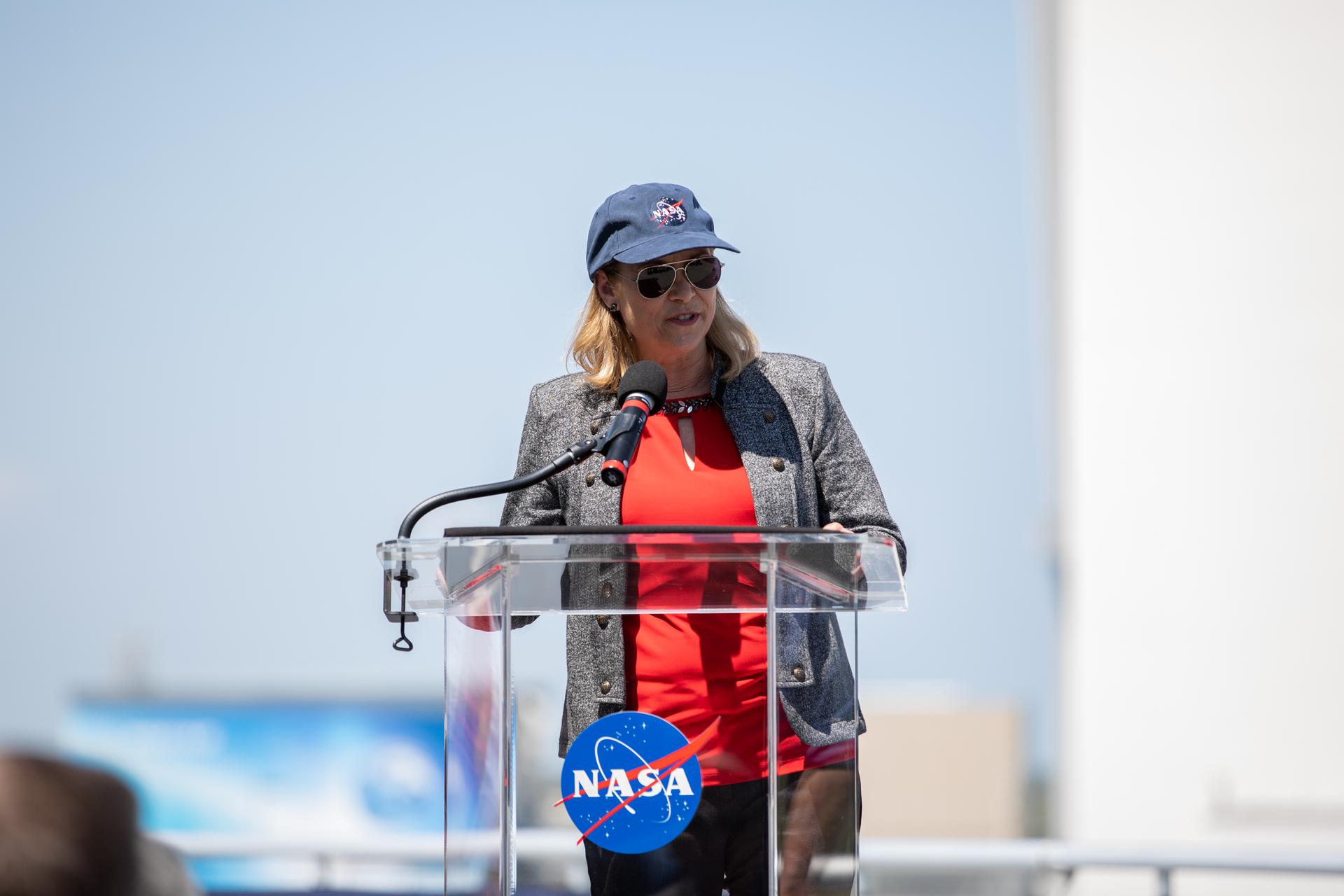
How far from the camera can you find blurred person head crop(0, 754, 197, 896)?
2.43 ft

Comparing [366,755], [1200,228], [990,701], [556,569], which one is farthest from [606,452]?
[990,701]

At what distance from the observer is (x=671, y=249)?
208 cm

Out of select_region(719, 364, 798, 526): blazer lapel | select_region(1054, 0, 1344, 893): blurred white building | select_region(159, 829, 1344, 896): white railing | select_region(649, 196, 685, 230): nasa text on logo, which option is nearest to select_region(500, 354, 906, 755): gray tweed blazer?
select_region(719, 364, 798, 526): blazer lapel

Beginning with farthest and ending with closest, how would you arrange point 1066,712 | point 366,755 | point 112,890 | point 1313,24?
point 366,755 → point 1066,712 → point 1313,24 → point 112,890

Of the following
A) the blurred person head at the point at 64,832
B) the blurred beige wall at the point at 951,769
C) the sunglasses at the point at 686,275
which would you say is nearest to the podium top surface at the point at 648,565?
the sunglasses at the point at 686,275

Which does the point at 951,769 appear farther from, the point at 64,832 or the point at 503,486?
the point at 64,832

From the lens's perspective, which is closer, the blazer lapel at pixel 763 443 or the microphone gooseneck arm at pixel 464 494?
the microphone gooseneck arm at pixel 464 494

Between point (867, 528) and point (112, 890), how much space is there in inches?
52.8

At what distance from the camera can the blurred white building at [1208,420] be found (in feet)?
22.4

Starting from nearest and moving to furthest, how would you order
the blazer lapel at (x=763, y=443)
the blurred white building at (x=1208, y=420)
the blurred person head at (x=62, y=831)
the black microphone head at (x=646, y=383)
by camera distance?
the blurred person head at (x=62, y=831), the black microphone head at (x=646, y=383), the blazer lapel at (x=763, y=443), the blurred white building at (x=1208, y=420)

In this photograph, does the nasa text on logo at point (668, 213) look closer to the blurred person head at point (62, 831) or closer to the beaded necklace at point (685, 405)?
the beaded necklace at point (685, 405)

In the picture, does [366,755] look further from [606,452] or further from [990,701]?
[606,452]

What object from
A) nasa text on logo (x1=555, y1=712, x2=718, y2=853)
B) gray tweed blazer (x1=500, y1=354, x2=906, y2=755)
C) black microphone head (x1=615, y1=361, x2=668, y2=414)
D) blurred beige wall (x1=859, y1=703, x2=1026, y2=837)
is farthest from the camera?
blurred beige wall (x1=859, y1=703, x2=1026, y2=837)

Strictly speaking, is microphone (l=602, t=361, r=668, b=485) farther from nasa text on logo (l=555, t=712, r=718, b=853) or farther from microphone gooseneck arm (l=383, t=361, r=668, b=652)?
nasa text on logo (l=555, t=712, r=718, b=853)
